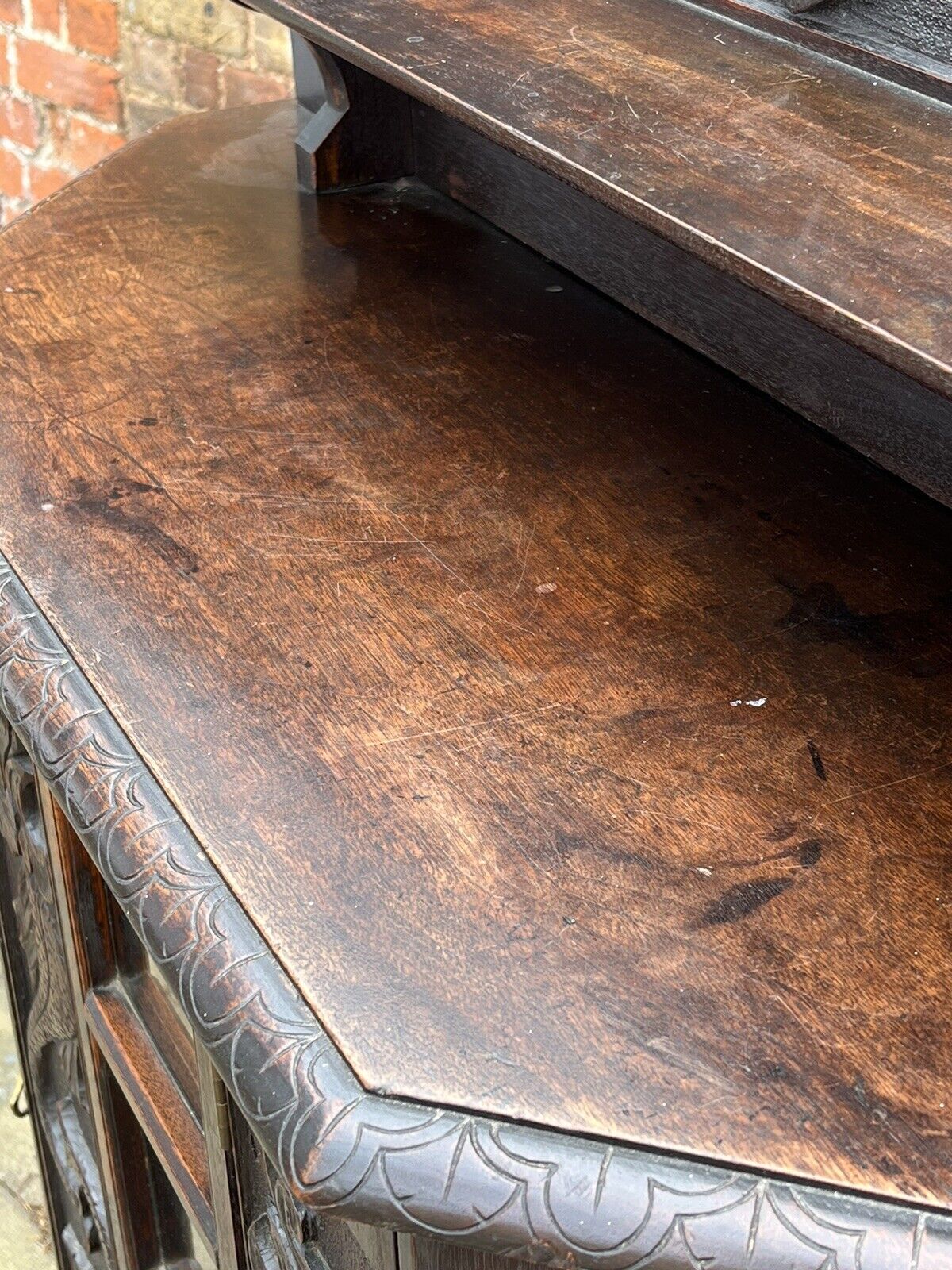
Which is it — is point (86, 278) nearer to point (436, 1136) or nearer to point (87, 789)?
point (87, 789)

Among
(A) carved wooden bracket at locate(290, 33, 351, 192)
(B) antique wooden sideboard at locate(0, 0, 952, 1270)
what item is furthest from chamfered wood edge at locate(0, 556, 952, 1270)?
(A) carved wooden bracket at locate(290, 33, 351, 192)

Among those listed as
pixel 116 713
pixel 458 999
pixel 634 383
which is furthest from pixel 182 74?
pixel 458 999

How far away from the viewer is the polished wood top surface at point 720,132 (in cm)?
62

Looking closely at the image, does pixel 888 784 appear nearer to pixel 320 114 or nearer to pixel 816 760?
pixel 816 760

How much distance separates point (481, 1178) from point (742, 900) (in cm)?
18

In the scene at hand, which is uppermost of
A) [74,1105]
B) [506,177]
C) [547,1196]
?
[506,177]

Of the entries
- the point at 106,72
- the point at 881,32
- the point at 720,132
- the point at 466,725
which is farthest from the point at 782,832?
the point at 106,72

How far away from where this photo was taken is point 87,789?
0.70 meters

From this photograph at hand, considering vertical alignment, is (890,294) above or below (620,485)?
above

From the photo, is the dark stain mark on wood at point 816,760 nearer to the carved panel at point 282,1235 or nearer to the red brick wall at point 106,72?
the carved panel at point 282,1235

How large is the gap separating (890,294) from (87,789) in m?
0.46

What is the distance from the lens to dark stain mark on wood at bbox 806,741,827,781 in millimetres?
678

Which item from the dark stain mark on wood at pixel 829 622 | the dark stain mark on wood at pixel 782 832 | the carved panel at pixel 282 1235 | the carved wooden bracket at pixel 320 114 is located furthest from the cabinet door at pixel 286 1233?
the carved wooden bracket at pixel 320 114

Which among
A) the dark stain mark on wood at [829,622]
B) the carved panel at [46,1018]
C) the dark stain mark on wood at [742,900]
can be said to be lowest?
the carved panel at [46,1018]
